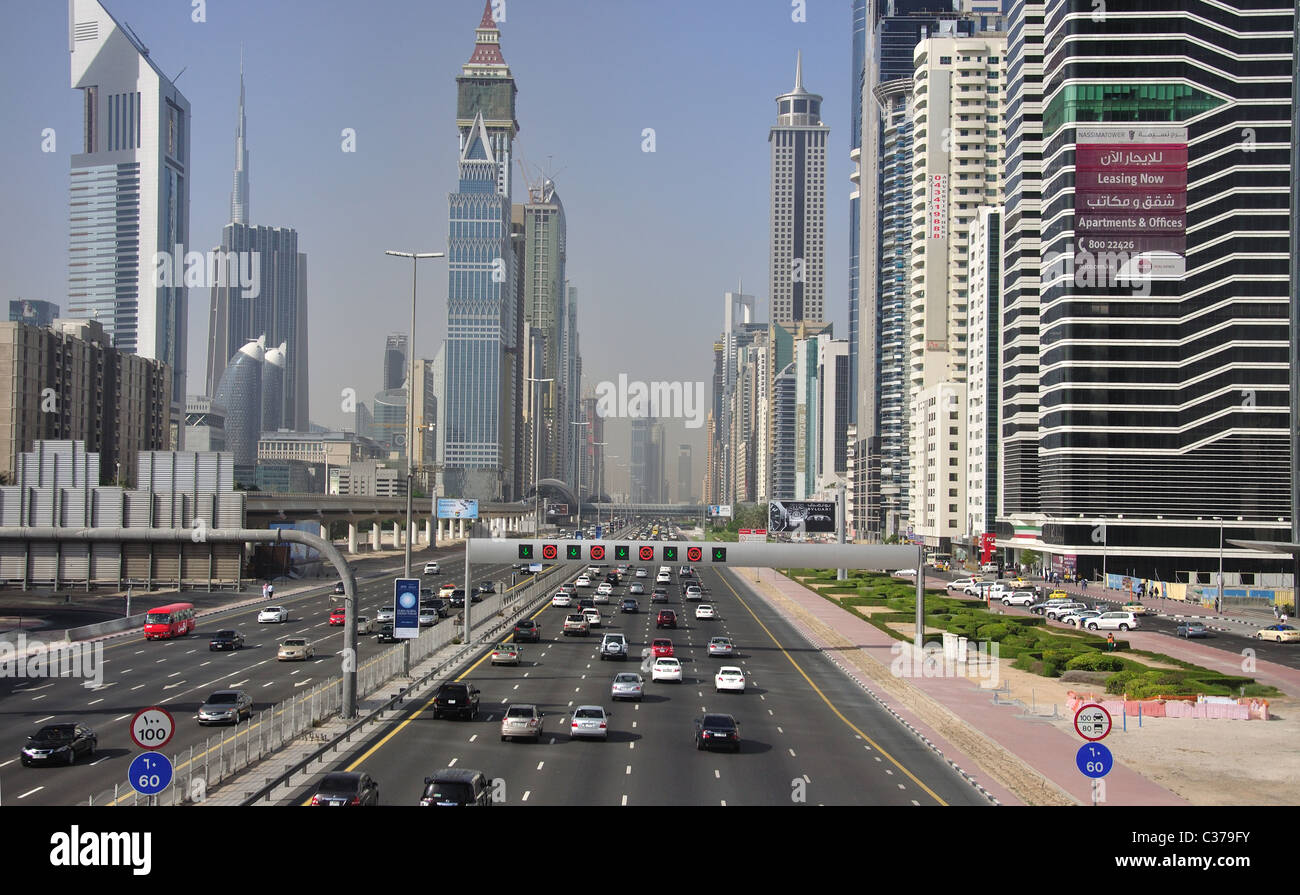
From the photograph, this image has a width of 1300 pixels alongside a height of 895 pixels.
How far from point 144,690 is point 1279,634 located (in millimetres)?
58496

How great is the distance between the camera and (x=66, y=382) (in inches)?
5984

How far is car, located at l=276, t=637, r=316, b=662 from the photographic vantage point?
46.3 meters

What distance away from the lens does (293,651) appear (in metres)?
46.5

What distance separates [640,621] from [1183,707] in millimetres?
33613

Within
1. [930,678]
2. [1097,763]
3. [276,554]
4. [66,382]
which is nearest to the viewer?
[1097,763]

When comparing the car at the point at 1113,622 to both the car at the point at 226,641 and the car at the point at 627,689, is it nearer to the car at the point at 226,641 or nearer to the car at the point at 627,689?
the car at the point at 627,689

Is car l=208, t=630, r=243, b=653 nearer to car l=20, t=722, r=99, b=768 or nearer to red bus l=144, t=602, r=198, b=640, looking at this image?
red bus l=144, t=602, r=198, b=640

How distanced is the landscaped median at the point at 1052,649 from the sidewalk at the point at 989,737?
5045mm

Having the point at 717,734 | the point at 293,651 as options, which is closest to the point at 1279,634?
the point at 717,734

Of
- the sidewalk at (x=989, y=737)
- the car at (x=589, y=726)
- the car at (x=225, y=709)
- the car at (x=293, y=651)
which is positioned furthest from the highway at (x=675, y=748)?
the car at (x=293, y=651)

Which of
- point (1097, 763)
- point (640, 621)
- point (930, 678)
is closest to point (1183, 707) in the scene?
point (930, 678)

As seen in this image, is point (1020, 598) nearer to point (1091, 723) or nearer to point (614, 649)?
point (614, 649)

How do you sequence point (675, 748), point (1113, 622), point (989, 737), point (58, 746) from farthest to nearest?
point (1113, 622), point (989, 737), point (675, 748), point (58, 746)

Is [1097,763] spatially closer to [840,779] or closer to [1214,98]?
[840,779]
